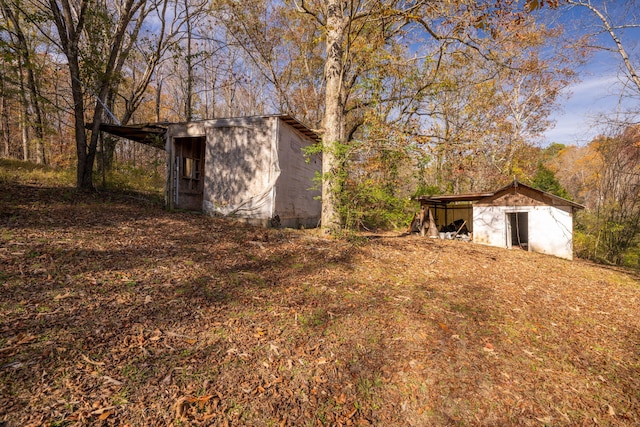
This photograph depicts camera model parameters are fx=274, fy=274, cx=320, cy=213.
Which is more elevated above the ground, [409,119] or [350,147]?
[409,119]

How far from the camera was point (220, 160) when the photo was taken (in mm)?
9875

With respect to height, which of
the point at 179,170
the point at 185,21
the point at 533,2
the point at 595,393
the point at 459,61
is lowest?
the point at 595,393

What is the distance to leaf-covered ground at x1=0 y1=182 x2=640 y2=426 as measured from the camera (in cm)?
222

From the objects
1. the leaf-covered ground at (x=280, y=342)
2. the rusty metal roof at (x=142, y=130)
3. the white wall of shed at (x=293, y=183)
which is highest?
the rusty metal roof at (x=142, y=130)

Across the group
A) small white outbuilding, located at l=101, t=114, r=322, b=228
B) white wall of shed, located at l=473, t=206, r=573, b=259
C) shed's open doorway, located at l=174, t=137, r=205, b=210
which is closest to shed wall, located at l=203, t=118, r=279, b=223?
small white outbuilding, located at l=101, t=114, r=322, b=228

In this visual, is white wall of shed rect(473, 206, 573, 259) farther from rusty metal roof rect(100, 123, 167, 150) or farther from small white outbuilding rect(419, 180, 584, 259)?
rusty metal roof rect(100, 123, 167, 150)

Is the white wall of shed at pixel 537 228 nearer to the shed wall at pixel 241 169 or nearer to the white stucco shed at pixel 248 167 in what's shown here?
the white stucco shed at pixel 248 167

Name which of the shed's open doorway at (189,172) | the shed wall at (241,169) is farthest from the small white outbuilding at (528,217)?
the shed's open doorway at (189,172)

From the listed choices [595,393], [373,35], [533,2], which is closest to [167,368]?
[595,393]

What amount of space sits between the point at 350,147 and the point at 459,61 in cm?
867

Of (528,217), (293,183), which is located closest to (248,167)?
(293,183)

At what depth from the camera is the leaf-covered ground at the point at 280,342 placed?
222cm

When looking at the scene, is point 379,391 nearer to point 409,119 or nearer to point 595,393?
point 595,393

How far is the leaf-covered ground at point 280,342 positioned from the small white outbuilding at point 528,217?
775cm
